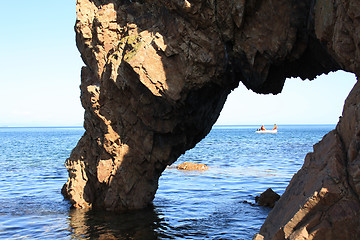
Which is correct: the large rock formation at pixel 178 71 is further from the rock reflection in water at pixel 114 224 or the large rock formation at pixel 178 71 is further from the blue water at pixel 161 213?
the blue water at pixel 161 213

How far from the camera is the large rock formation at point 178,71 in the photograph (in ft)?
28.7

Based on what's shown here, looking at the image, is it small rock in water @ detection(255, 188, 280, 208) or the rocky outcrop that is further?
small rock in water @ detection(255, 188, 280, 208)

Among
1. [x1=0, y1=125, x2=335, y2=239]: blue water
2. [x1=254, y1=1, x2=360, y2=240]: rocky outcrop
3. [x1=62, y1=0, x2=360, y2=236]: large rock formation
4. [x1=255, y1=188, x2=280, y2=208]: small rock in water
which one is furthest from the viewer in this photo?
[x1=255, y1=188, x2=280, y2=208]: small rock in water

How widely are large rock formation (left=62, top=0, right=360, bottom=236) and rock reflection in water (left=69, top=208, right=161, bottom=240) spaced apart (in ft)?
2.71

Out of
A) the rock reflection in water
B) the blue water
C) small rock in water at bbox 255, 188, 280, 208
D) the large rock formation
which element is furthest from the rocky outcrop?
small rock in water at bbox 255, 188, 280, 208

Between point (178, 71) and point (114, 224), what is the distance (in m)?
7.21

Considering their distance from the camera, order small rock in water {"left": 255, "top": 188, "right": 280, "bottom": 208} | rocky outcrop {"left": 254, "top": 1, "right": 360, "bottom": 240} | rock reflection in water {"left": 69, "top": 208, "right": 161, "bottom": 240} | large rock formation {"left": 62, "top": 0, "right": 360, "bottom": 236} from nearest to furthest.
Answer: rocky outcrop {"left": 254, "top": 1, "right": 360, "bottom": 240} < large rock formation {"left": 62, "top": 0, "right": 360, "bottom": 236} < rock reflection in water {"left": 69, "top": 208, "right": 161, "bottom": 240} < small rock in water {"left": 255, "top": 188, "right": 280, "bottom": 208}

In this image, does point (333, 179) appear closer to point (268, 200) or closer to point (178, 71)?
point (178, 71)

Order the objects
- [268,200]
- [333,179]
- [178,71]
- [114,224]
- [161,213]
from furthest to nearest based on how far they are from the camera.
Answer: [268,200] → [161,213] → [114,224] → [178,71] → [333,179]

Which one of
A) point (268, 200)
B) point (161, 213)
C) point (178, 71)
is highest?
point (178, 71)

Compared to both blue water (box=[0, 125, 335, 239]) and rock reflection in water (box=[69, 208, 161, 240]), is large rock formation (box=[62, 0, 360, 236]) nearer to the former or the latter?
rock reflection in water (box=[69, 208, 161, 240])

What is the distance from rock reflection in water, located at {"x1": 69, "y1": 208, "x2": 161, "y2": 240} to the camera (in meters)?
14.2

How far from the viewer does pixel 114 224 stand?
15.4 meters

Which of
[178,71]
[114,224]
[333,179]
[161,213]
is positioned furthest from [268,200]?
[333,179]
